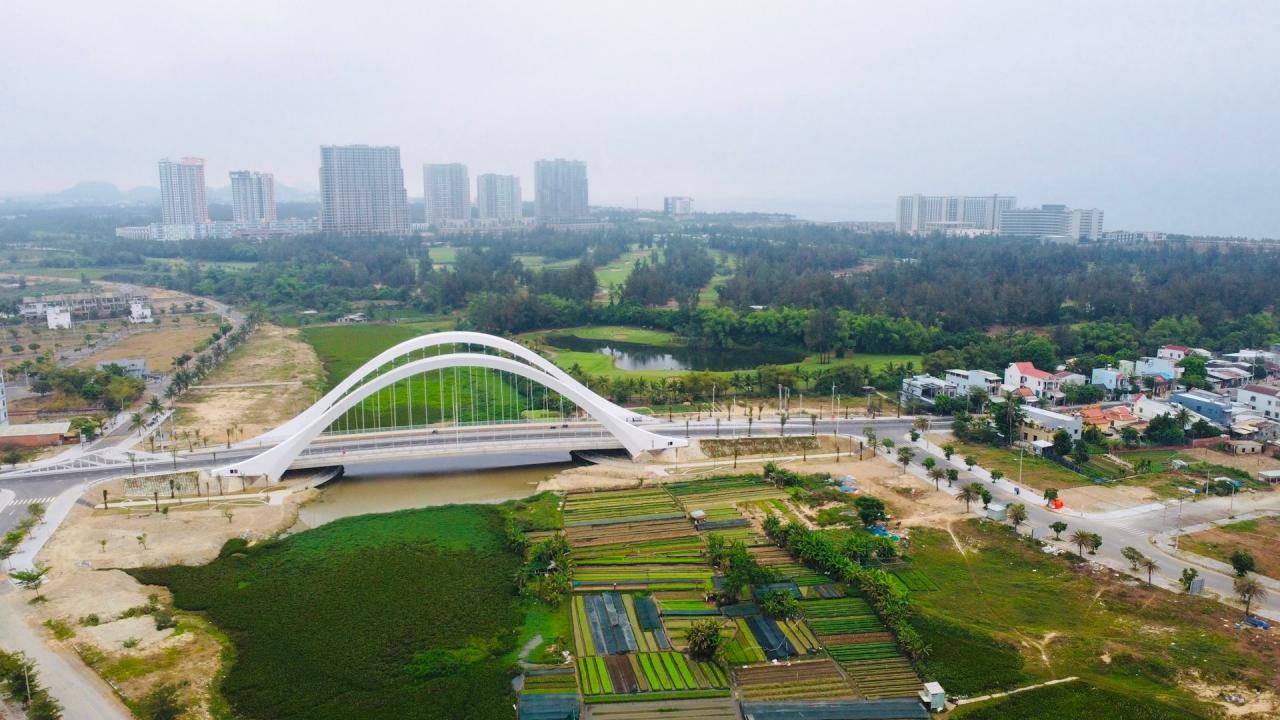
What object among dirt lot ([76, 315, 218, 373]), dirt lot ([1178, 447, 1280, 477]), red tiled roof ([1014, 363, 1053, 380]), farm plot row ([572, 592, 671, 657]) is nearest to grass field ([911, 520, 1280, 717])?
farm plot row ([572, 592, 671, 657])

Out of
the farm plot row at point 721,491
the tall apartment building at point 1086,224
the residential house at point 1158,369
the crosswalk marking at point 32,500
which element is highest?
the tall apartment building at point 1086,224

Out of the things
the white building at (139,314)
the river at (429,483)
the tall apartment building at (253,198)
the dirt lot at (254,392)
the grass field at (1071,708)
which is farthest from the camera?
the tall apartment building at (253,198)

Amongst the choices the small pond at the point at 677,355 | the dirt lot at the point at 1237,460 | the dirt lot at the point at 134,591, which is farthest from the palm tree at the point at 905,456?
the small pond at the point at 677,355

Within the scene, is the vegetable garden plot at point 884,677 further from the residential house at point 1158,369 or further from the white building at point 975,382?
the residential house at point 1158,369

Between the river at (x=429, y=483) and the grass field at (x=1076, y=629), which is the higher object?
the grass field at (x=1076, y=629)

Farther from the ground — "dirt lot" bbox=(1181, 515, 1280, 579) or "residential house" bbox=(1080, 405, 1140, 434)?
"residential house" bbox=(1080, 405, 1140, 434)

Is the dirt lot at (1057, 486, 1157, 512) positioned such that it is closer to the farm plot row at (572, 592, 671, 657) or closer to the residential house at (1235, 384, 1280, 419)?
the residential house at (1235, 384, 1280, 419)

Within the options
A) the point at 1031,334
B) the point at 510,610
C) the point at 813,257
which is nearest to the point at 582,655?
the point at 510,610
